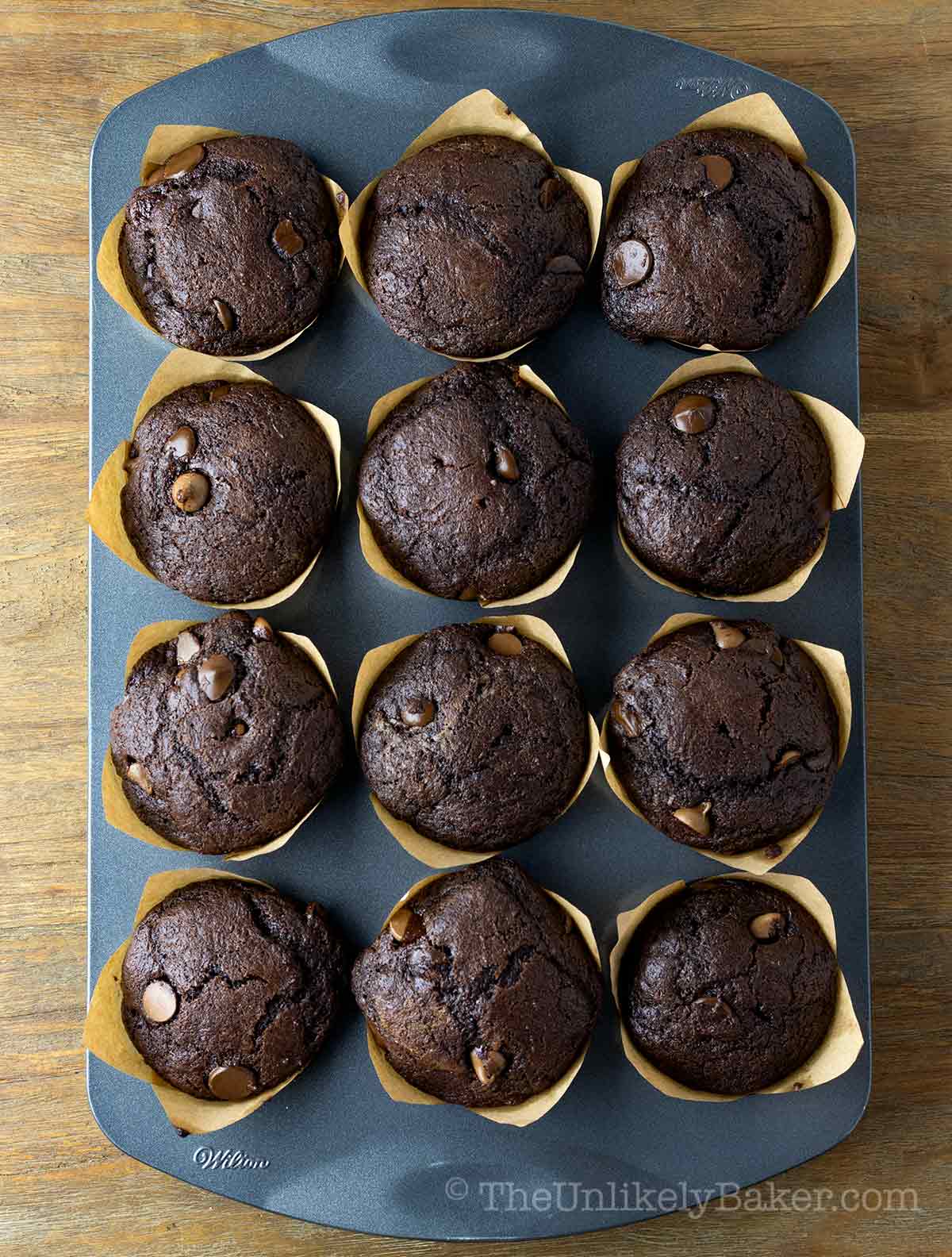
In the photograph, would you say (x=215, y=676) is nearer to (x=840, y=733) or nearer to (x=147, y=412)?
(x=147, y=412)

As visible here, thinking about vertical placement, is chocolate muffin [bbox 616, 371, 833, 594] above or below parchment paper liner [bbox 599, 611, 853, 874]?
above

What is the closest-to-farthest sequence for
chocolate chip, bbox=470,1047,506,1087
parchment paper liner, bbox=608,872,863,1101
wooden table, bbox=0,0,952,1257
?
chocolate chip, bbox=470,1047,506,1087 < parchment paper liner, bbox=608,872,863,1101 < wooden table, bbox=0,0,952,1257

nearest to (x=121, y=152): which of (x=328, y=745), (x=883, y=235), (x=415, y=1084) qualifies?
(x=328, y=745)

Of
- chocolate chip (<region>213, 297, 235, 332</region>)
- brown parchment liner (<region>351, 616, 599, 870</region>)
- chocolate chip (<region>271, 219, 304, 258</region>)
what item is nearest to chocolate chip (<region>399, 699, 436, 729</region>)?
brown parchment liner (<region>351, 616, 599, 870</region>)

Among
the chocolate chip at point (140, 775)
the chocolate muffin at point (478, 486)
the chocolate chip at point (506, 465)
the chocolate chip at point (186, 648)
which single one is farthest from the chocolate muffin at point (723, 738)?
the chocolate chip at point (140, 775)

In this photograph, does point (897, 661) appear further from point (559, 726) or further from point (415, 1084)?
point (415, 1084)

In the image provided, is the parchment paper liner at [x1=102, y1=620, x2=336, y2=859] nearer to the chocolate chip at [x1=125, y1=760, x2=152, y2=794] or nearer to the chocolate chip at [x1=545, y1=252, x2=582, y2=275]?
the chocolate chip at [x1=125, y1=760, x2=152, y2=794]

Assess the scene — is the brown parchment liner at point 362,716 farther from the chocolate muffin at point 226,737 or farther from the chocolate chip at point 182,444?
the chocolate chip at point 182,444
